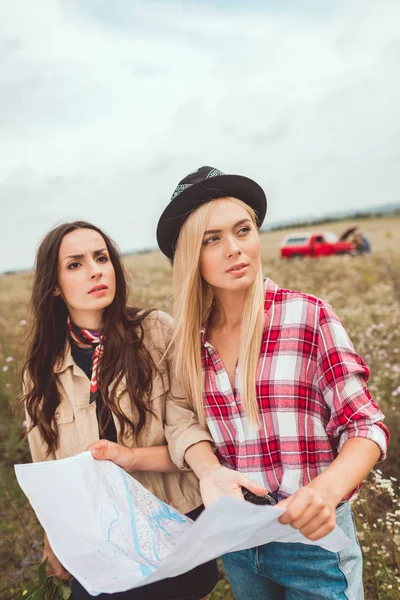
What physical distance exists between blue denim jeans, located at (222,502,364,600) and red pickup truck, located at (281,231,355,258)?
11599 millimetres

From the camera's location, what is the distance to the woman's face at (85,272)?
2279mm

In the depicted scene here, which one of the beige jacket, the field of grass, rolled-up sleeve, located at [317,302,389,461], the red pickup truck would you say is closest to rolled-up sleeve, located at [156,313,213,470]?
the beige jacket

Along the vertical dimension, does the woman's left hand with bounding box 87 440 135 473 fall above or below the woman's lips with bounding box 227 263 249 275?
below

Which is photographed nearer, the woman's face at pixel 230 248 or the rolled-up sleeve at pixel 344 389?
the rolled-up sleeve at pixel 344 389

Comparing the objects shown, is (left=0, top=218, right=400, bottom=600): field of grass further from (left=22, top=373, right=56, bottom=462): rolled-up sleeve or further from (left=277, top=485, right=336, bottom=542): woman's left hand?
(left=277, top=485, right=336, bottom=542): woman's left hand

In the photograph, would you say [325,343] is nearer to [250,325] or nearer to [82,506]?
[250,325]

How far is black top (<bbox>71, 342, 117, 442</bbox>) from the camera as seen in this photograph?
2.31 m

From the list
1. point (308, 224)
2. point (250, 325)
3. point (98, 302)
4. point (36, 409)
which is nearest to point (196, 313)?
point (250, 325)

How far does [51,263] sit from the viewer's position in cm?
235

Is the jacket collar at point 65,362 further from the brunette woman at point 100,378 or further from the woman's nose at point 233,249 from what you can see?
the woman's nose at point 233,249

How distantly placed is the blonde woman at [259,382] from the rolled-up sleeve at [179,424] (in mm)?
13

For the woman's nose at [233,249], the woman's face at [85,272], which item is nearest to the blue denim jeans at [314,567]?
the woman's nose at [233,249]

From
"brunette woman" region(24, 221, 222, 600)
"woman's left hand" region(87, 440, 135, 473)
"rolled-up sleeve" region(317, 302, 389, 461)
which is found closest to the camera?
"rolled-up sleeve" region(317, 302, 389, 461)

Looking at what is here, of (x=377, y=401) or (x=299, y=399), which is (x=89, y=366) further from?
(x=377, y=401)
